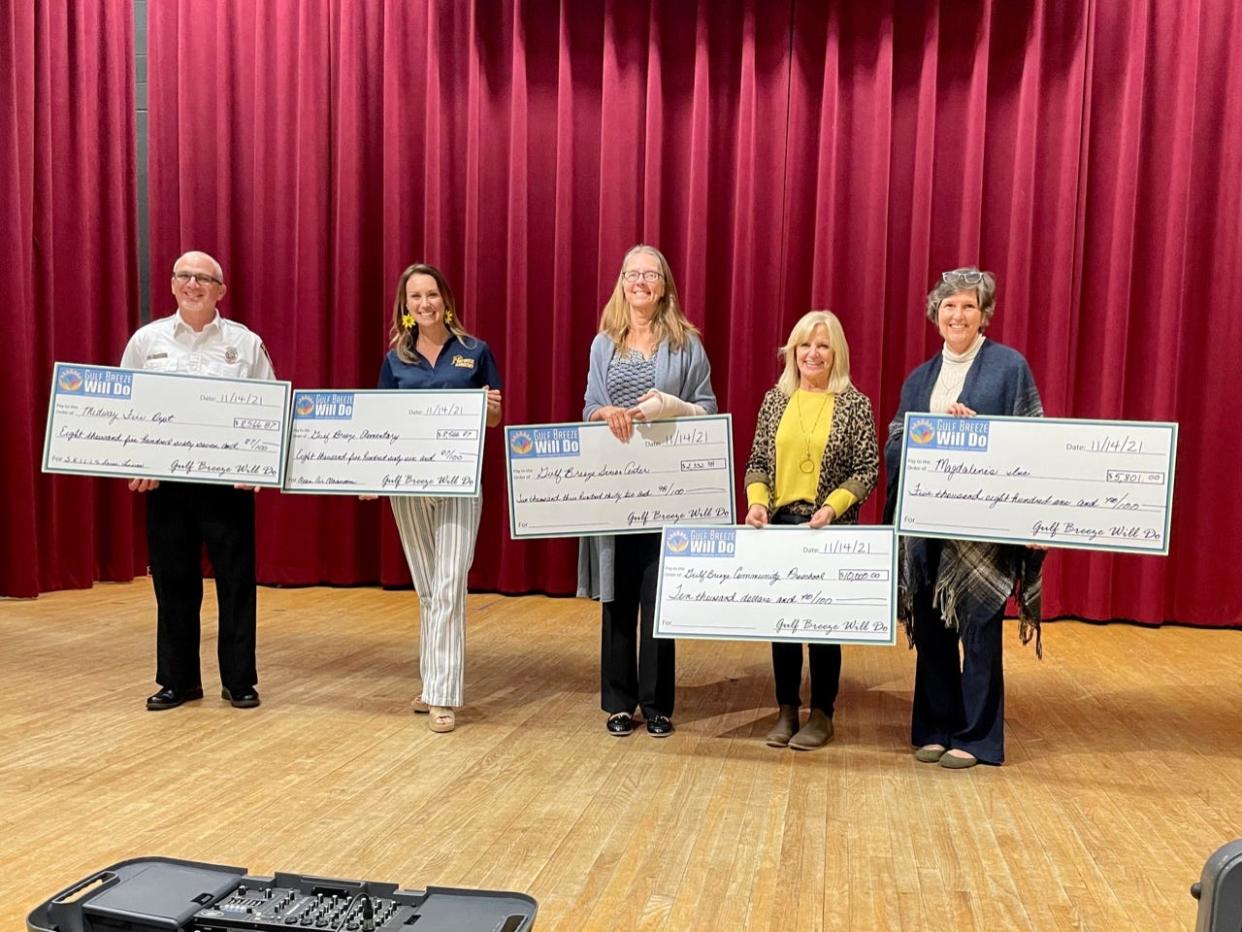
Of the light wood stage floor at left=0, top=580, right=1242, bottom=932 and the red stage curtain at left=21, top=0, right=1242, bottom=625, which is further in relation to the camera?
the red stage curtain at left=21, top=0, right=1242, bottom=625

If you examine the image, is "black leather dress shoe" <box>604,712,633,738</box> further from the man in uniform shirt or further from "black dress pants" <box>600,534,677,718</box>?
the man in uniform shirt

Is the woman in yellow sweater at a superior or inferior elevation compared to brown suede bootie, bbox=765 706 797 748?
superior

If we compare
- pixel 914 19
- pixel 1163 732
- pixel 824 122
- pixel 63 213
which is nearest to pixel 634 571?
pixel 1163 732

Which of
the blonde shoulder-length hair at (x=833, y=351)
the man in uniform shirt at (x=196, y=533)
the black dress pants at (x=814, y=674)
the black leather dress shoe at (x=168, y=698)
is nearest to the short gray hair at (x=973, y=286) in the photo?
the blonde shoulder-length hair at (x=833, y=351)

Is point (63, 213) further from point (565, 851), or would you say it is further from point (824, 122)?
point (565, 851)

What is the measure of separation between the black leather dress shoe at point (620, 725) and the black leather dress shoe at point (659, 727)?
0.21 ft

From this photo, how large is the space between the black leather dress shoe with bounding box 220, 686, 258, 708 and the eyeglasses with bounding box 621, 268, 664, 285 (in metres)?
1.80

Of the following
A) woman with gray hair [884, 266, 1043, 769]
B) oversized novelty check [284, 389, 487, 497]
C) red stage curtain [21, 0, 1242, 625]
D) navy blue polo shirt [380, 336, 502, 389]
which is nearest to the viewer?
woman with gray hair [884, 266, 1043, 769]

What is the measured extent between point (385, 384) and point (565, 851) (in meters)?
1.69

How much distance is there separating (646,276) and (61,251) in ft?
12.3

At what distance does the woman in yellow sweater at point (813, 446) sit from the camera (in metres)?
3.12

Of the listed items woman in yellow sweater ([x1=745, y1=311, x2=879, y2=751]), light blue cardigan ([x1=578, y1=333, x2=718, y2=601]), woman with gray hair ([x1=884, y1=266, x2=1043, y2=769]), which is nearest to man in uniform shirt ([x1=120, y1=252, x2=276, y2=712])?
light blue cardigan ([x1=578, y1=333, x2=718, y2=601])

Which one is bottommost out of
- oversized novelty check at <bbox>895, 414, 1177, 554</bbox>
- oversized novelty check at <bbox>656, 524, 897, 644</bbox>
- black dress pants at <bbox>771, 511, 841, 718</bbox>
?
black dress pants at <bbox>771, 511, 841, 718</bbox>

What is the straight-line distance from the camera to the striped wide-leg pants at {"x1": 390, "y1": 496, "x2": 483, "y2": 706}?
3.34m
